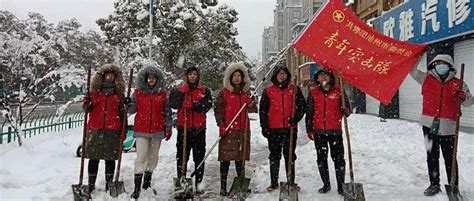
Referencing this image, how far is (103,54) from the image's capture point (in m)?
45.0

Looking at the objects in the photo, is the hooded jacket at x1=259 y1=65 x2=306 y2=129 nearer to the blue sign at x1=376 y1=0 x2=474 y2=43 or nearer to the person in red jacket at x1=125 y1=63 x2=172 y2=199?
the person in red jacket at x1=125 y1=63 x2=172 y2=199

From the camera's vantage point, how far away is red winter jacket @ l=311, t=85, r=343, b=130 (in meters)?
5.47

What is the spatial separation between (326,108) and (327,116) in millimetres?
110

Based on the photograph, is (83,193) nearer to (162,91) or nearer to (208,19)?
(162,91)

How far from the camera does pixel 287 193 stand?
17.4 ft

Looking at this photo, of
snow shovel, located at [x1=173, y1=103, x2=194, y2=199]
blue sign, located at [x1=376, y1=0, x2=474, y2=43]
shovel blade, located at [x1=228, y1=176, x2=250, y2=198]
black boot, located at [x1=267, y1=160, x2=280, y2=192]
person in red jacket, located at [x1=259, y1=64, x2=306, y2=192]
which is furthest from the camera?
blue sign, located at [x1=376, y1=0, x2=474, y2=43]

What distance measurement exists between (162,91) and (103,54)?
137ft

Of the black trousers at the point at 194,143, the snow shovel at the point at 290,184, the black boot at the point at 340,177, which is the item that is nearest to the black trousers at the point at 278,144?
the snow shovel at the point at 290,184

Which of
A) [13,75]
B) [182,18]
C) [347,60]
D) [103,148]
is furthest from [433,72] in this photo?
[182,18]

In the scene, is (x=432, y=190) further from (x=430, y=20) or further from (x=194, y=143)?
(x=430, y=20)

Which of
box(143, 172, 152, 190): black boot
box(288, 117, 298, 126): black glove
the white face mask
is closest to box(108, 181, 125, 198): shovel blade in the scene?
box(143, 172, 152, 190): black boot

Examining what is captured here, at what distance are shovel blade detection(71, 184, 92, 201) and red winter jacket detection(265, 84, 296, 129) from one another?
100 inches

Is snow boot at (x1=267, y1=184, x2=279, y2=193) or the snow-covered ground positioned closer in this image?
the snow-covered ground

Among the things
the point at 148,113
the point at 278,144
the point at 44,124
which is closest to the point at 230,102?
the point at 278,144
